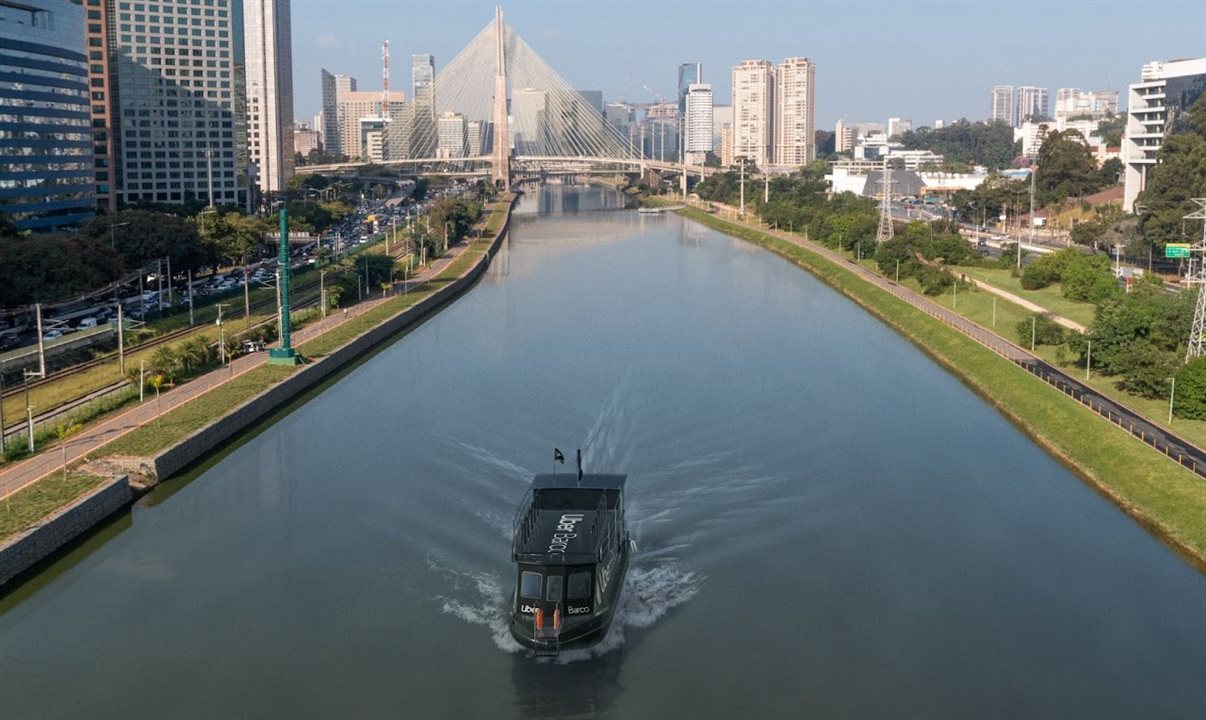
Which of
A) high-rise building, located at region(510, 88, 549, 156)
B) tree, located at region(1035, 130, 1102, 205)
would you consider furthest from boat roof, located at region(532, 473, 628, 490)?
A: high-rise building, located at region(510, 88, 549, 156)

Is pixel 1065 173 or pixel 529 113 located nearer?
pixel 1065 173

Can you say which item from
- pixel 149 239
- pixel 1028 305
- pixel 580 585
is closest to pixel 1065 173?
pixel 1028 305

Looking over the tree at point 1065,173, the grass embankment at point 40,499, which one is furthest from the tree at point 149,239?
the tree at point 1065,173

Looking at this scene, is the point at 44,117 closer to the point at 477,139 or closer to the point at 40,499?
the point at 40,499

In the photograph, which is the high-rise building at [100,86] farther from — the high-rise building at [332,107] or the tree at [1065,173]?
the high-rise building at [332,107]

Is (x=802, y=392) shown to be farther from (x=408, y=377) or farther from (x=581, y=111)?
(x=581, y=111)

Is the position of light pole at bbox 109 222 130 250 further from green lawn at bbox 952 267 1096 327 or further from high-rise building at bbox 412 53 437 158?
high-rise building at bbox 412 53 437 158
